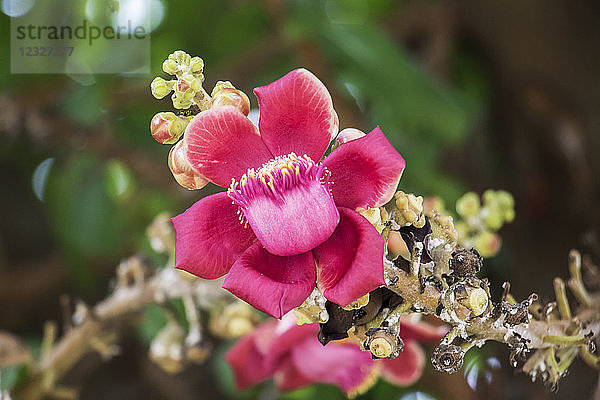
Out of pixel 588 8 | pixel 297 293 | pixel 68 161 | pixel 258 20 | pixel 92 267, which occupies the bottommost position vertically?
pixel 92 267

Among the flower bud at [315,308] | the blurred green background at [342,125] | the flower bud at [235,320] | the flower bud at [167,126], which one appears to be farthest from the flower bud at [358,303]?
the blurred green background at [342,125]

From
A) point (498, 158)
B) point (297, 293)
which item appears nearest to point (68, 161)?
point (498, 158)

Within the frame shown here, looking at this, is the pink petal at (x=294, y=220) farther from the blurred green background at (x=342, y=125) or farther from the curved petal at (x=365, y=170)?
the blurred green background at (x=342, y=125)

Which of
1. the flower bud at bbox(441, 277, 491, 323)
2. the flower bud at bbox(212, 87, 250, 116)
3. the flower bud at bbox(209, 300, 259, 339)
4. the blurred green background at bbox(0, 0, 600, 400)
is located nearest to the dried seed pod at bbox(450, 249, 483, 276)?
the flower bud at bbox(441, 277, 491, 323)

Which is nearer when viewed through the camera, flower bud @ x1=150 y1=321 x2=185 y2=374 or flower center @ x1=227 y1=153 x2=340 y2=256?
flower center @ x1=227 y1=153 x2=340 y2=256

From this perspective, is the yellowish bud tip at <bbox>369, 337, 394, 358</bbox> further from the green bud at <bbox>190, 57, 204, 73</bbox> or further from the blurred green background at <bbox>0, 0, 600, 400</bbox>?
the blurred green background at <bbox>0, 0, 600, 400</bbox>

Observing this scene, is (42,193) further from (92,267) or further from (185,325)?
(185,325)

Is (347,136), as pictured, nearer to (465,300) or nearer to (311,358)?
(465,300)
